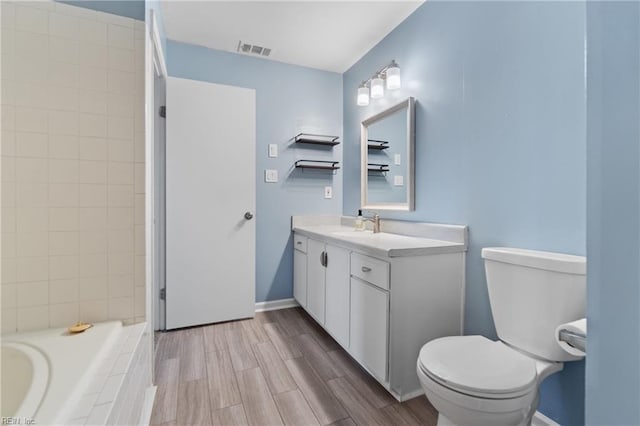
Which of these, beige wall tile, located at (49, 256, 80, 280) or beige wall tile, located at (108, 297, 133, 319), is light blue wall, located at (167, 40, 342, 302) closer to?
beige wall tile, located at (108, 297, 133, 319)

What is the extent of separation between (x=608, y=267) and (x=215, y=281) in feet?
8.02

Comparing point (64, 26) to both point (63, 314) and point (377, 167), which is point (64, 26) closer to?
point (63, 314)

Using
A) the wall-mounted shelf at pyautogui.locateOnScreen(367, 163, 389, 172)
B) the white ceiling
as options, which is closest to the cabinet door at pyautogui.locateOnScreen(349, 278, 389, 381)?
the wall-mounted shelf at pyautogui.locateOnScreen(367, 163, 389, 172)

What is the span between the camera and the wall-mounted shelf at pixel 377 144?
232 cm

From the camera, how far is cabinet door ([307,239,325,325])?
2160 millimetres

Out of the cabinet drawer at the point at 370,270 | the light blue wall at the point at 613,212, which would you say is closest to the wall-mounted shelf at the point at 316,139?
the cabinet drawer at the point at 370,270

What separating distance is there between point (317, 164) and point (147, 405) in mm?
2175

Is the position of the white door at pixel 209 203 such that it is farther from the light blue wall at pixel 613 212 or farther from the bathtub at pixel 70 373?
the light blue wall at pixel 613 212

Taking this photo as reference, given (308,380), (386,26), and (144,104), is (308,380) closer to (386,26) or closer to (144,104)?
(144,104)

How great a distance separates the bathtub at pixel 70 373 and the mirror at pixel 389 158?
1.76 metres

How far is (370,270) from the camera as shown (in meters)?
1.59

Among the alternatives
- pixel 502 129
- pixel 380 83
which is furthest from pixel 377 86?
pixel 502 129

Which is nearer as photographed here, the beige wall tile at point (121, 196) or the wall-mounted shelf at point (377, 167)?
the beige wall tile at point (121, 196)

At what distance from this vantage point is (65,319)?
1.22 m
